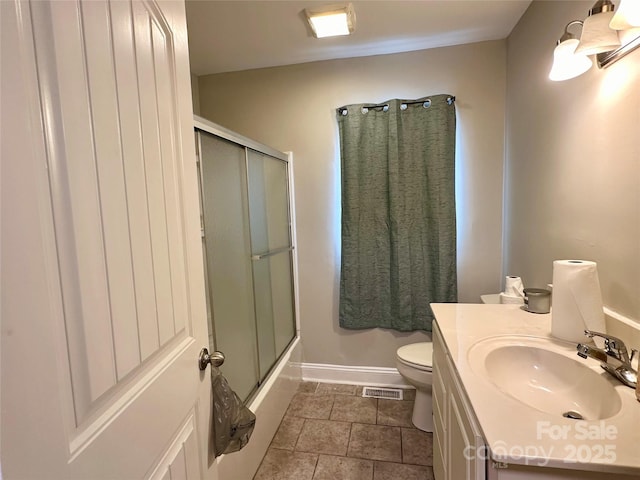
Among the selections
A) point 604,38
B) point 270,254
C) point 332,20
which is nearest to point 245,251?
point 270,254

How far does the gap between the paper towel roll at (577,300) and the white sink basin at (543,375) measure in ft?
0.21

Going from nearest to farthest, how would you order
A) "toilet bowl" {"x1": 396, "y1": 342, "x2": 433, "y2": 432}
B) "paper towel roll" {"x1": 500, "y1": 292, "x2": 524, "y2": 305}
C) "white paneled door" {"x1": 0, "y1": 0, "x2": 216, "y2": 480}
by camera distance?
"white paneled door" {"x1": 0, "y1": 0, "x2": 216, "y2": 480} < "paper towel roll" {"x1": 500, "y1": 292, "x2": 524, "y2": 305} < "toilet bowl" {"x1": 396, "y1": 342, "x2": 433, "y2": 432}

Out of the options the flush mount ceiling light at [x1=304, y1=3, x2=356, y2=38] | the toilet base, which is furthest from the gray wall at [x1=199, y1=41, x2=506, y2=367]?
the toilet base

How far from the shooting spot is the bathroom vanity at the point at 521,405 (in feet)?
2.30

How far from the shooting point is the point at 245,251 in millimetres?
1842

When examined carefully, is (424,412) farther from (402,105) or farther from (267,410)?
(402,105)

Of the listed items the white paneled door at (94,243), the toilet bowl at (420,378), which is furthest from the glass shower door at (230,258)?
the toilet bowl at (420,378)

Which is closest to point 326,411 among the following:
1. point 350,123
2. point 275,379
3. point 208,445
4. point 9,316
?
point 275,379

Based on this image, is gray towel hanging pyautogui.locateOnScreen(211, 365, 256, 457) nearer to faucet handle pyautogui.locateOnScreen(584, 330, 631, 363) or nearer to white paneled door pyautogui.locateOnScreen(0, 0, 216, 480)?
white paneled door pyautogui.locateOnScreen(0, 0, 216, 480)

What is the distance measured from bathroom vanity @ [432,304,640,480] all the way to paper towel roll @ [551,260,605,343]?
0.20 ft

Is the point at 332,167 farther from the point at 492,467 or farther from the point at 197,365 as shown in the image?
the point at 492,467

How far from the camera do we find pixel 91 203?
560mm

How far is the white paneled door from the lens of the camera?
1.43 ft

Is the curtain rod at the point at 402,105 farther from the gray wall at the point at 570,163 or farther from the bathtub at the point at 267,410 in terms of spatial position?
the bathtub at the point at 267,410
